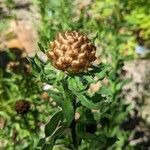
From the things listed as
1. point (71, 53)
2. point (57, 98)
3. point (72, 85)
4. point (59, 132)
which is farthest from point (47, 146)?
point (71, 53)

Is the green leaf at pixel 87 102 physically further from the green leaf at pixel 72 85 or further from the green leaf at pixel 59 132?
the green leaf at pixel 59 132

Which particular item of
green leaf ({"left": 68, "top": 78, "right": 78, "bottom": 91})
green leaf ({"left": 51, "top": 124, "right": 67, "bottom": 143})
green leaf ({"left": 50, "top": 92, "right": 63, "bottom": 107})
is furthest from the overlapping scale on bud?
green leaf ({"left": 51, "top": 124, "right": 67, "bottom": 143})

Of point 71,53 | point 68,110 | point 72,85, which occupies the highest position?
point 71,53

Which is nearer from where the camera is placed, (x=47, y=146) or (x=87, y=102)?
(x=87, y=102)

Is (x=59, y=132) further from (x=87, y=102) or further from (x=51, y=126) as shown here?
(x=87, y=102)

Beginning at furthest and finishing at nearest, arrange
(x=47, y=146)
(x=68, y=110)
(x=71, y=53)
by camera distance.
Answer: (x=47, y=146) < (x=68, y=110) < (x=71, y=53)

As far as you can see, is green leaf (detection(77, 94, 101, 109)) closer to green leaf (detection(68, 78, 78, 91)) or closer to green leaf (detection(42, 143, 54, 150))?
green leaf (detection(68, 78, 78, 91))

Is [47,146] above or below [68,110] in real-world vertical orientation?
below

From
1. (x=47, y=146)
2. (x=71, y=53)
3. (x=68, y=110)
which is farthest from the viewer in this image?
(x=47, y=146)

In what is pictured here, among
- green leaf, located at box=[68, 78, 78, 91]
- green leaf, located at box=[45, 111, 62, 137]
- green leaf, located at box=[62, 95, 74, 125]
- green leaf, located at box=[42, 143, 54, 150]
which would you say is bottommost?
green leaf, located at box=[42, 143, 54, 150]
